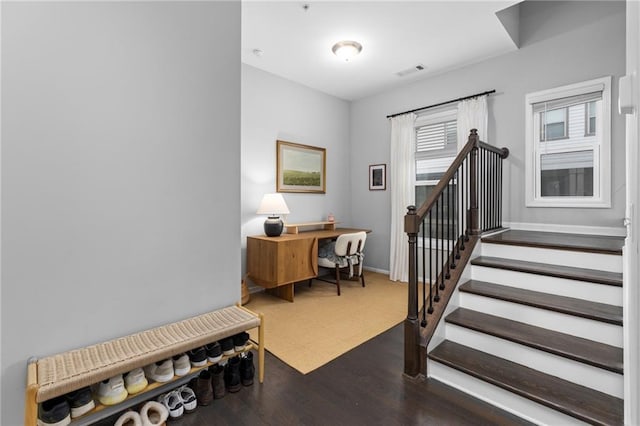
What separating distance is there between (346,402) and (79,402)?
4.52 feet

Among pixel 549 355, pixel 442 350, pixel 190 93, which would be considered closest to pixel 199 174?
pixel 190 93

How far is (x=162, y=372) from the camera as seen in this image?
1.66 m

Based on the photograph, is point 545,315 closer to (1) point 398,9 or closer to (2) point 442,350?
(2) point 442,350

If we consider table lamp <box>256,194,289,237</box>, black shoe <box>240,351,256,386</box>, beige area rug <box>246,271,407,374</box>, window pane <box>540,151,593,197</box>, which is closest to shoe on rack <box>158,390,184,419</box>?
black shoe <box>240,351,256,386</box>

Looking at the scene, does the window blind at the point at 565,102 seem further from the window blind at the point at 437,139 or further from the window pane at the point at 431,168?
the window pane at the point at 431,168

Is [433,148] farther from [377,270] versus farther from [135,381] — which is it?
[135,381]

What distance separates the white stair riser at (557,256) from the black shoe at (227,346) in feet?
7.45

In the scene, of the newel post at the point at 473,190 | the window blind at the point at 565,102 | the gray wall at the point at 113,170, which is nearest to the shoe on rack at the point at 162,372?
the gray wall at the point at 113,170

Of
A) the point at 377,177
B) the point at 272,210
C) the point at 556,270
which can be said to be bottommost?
the point at 556,270

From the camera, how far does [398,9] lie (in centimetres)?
277

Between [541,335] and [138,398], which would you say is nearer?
[138,398]

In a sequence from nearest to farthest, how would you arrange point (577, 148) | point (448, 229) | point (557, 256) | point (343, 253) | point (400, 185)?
point (557, 256)
point (448, 229)
point (577, 148)
point (343, 253)
point (400, 185)

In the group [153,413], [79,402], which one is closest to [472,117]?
[153,413]

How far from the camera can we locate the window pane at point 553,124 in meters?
3.31
